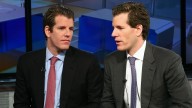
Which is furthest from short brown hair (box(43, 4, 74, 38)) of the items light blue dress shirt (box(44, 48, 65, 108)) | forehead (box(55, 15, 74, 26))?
light blue dress shirt (box(44, 48, 65, 108))

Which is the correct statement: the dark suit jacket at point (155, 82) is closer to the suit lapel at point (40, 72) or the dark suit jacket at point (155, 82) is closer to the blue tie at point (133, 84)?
the blue tie at point (133, 84)

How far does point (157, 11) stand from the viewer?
3.46 metres

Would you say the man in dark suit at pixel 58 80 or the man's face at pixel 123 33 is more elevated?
the man's face at pixel 123 33

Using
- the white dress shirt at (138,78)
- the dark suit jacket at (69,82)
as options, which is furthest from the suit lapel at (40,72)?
the white dress shirt at (138,78)

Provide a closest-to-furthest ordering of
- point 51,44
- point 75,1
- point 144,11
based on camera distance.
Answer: point 144,11 → point 51,44 → point 75,1

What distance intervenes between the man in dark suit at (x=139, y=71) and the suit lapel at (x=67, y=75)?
0.24 metres

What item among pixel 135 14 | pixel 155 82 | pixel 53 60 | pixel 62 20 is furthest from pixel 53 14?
pixel 155 82

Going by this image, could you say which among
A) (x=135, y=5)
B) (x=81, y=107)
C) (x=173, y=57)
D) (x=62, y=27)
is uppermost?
(x=135, y=5)

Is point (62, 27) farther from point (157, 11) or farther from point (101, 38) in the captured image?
point (157, 11)

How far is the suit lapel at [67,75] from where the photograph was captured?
2.26 m

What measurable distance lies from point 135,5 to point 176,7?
1.53m

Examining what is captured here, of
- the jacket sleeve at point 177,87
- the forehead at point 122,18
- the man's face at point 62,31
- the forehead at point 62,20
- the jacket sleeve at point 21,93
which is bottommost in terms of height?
the jacket sleeve at point 21,93

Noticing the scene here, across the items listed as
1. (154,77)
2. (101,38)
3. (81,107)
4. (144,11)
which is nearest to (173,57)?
(154,77)

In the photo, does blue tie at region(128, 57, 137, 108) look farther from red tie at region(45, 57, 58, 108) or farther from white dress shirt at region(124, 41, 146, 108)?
red tie at region(45, 57, 58, 108)
